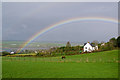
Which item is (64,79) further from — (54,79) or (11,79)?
(11,79)

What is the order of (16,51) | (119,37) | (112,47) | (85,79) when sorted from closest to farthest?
(85,79) → (112,47) → (119,37) → (16,51)

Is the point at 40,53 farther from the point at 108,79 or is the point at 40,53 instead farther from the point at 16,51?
the point at 108,79

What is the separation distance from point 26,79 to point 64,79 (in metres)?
3.01

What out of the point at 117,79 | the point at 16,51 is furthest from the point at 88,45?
the point at 117,79

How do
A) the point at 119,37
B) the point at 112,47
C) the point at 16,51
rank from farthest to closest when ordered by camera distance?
the point at 16,51 < the point at 119,37 < the point at 112,47

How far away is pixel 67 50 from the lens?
56281 mm

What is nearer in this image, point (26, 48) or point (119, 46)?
point (119, 46)

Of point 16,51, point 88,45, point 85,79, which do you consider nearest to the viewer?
point 85,79

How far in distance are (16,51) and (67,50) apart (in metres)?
20.7

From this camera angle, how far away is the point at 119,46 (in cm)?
5253

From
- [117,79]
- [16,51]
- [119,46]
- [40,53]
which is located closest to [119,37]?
[119,46]

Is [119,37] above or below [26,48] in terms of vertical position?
above

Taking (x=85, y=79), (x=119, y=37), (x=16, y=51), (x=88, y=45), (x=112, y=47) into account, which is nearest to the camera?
(x=85, y=79)

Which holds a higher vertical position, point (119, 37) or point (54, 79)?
point (119, 37)
